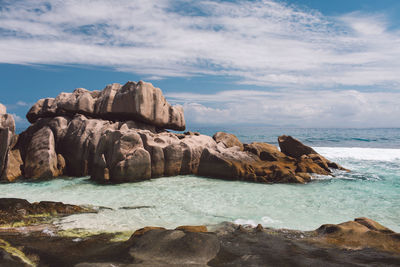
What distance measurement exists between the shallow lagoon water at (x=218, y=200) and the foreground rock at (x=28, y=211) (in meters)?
0.61

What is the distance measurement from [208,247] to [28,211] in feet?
20.4

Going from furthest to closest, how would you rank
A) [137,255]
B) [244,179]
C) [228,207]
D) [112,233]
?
1. [244,179]
2. [228,207]
3. [112,233]
4. [137,255]

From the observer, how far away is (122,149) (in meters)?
15.4

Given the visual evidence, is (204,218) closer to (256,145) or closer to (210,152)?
(210,152)

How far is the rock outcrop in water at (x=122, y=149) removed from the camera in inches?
613

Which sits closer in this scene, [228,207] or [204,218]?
[204,218]

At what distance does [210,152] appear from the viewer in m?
17.4

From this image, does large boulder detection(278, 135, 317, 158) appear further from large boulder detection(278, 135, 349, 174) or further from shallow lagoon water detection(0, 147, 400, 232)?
shallow lagoon water detection(0, 147, 400, 232)

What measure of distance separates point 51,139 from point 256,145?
13112 mm

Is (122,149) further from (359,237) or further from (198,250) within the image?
(359,237)

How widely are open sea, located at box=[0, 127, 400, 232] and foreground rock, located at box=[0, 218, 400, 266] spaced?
5.87 feet

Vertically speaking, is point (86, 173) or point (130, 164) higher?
point (130, 164)

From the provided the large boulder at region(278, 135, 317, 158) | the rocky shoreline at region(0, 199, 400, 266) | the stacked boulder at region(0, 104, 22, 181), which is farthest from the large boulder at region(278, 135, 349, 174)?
the stacked boulder at region(0, 104, 22, 181)

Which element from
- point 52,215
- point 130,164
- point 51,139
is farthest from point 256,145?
point 52,215
